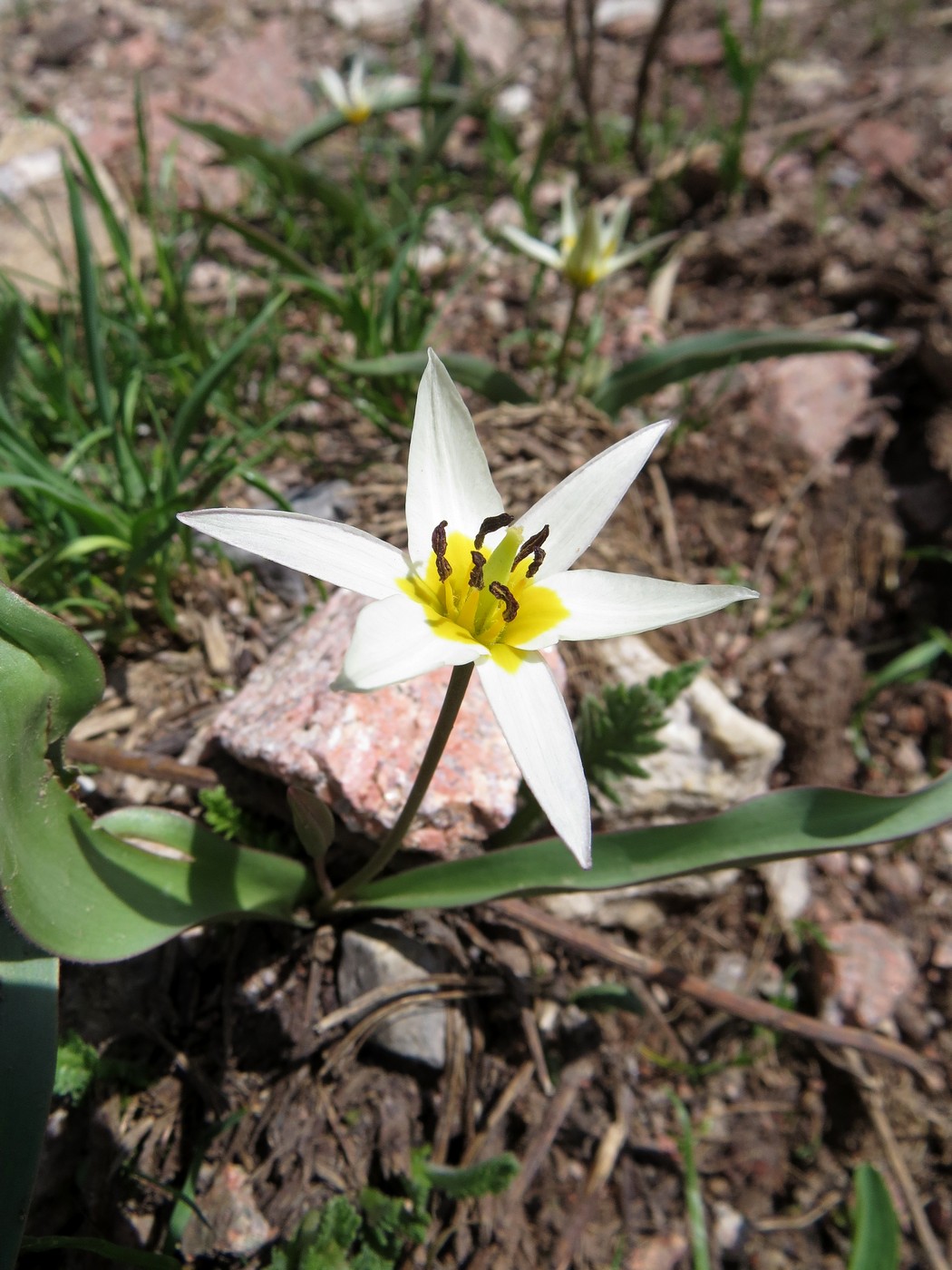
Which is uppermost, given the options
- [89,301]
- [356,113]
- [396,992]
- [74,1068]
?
[356,113]

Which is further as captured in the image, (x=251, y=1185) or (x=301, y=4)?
(x=301, y=4)

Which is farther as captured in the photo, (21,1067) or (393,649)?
(21,1067)

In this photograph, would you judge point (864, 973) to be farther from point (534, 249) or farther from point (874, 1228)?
point (534, 249)

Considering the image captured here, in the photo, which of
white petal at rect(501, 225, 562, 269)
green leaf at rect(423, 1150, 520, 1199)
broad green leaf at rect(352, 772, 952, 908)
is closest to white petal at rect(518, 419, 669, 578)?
broad green leaf at rect(352, 772, 952, 908)

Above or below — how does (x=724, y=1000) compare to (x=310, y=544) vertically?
below

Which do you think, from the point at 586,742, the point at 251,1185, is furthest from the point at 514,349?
the point at 251,1185

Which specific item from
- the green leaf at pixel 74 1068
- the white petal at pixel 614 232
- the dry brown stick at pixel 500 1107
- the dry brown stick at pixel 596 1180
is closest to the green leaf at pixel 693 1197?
the dry brown stick at pixel 596 1180

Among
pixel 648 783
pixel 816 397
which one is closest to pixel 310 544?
pixel 648 783

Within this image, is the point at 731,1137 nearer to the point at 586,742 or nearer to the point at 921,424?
the point at 586,742
